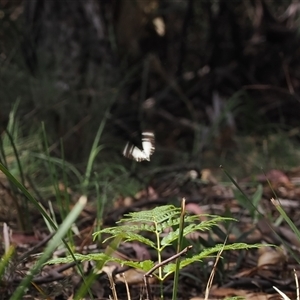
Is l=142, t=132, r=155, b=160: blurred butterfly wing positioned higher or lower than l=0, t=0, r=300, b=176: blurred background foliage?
higher

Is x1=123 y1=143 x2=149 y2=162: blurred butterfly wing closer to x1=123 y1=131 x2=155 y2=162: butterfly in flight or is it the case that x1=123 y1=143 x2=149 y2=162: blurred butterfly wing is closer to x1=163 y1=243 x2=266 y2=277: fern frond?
x1=123 y1=131 x2=155 y2=162: butterfly in flight

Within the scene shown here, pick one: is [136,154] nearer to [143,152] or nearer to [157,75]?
[143,152]

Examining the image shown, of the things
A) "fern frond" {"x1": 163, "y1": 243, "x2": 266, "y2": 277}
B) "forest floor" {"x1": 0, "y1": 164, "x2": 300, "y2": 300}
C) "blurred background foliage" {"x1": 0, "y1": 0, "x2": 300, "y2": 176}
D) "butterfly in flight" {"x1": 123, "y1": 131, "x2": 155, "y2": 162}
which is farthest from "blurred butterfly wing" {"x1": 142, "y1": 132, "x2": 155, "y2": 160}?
"blurred background foliage" {"x1": 0, "y1": 0, "x2": 300, "y2": 176}

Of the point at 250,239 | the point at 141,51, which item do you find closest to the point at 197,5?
the point at 141,51

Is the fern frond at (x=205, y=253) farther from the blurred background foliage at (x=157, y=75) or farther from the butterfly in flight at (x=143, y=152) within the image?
the blurred background foliage at (x=157, y=75)

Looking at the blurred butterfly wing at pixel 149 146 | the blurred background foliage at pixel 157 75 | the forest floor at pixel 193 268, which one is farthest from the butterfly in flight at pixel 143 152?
the blurred background foliage at pixel 157 75

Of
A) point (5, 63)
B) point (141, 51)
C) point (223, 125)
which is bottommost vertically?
point (223, 125)

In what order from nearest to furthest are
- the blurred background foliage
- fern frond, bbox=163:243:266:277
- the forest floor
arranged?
fern frond, bbox=163:243:266:277
the forest floor
the blurred background foliage

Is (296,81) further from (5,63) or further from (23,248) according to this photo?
(23,248)
